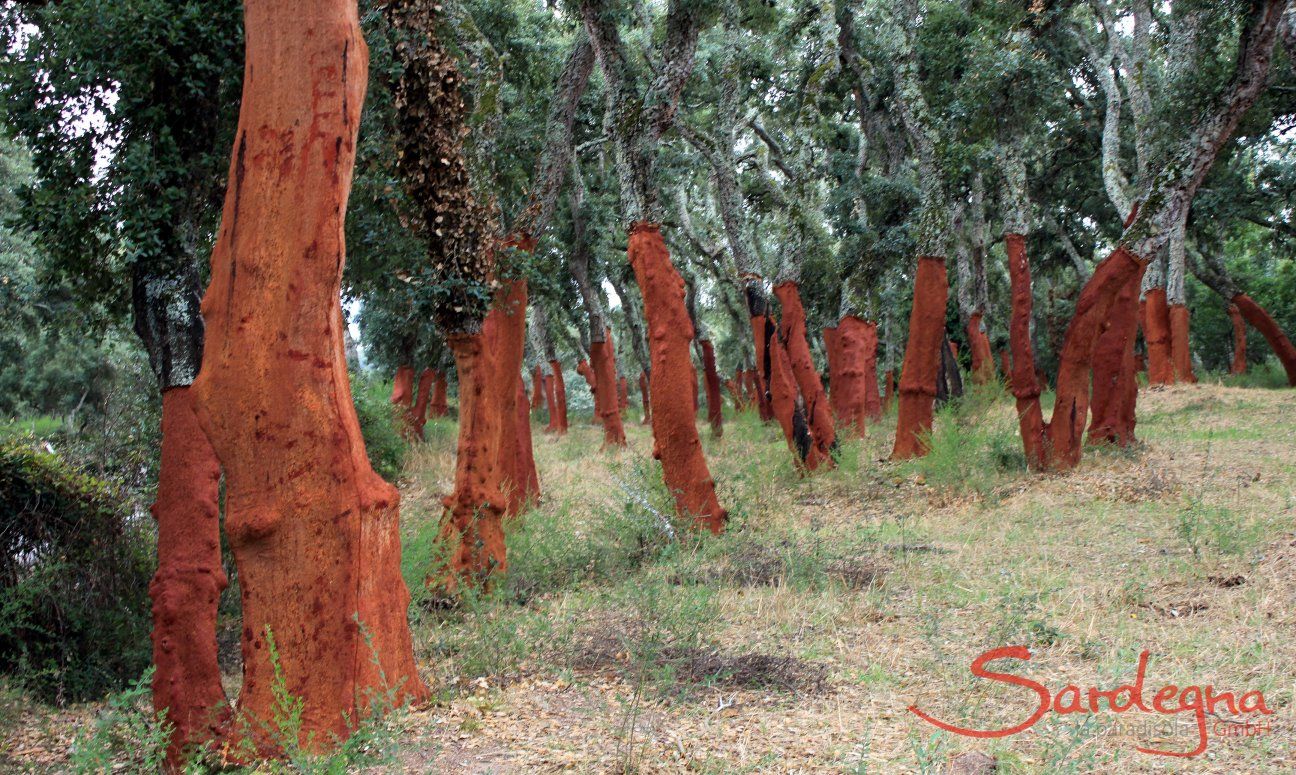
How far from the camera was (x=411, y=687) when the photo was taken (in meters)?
4.20

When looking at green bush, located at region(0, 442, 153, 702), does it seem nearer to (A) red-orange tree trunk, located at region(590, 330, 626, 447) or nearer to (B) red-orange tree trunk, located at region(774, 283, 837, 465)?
(B) red-orange tree trunk, located at region(774, 283, 837, 465)

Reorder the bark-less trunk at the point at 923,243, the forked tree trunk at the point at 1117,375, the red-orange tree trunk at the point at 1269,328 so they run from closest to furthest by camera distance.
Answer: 1. the forked tree trunk at the point at 1117,375
2. the bark-less trunk at the point at 923,243
3. the red-orange tree trunk at the point at 1269,328

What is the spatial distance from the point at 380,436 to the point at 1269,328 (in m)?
17.0

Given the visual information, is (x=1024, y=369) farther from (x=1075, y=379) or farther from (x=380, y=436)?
(x=380, y=436)

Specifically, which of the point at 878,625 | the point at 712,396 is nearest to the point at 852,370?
the point at 712,396

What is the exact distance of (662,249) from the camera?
8320 millimetres

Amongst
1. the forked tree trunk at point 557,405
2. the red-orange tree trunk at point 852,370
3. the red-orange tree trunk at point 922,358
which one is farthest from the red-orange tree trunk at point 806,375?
the forked tree trunk at point 557,405

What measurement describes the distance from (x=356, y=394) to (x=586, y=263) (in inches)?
207

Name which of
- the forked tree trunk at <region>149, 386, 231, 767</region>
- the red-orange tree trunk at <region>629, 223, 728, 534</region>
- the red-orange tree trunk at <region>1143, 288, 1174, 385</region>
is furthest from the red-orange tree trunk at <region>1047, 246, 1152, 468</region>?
the red-orange tree trunk at <region>1143, 288, 1174, 385</region>

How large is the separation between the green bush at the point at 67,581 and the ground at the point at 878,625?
0.77 m

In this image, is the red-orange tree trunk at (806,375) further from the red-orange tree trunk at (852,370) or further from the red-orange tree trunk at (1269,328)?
the red-orange tree trunk at (1269,328)

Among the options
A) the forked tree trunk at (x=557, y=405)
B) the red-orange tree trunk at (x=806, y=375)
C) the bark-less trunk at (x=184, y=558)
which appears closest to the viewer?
the bark-less trunk at (x=184, y=558)

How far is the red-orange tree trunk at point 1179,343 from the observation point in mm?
17734

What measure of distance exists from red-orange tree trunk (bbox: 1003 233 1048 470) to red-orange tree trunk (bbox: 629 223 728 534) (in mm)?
3508
